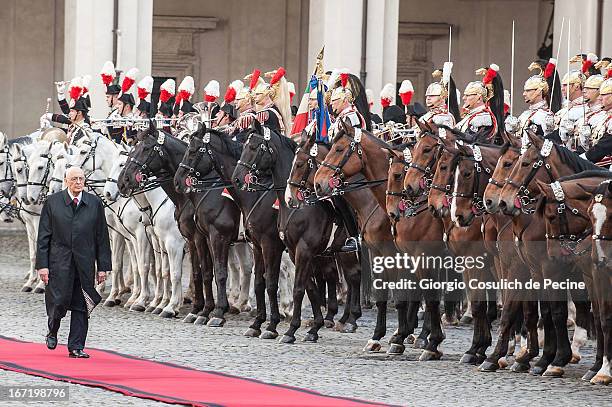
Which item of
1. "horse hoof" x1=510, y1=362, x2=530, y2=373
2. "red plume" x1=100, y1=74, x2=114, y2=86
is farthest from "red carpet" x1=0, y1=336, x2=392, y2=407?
"red plume" x1=100, y1=74, x2=114, y2=86

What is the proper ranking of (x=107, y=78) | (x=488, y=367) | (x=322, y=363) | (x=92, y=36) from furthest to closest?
(x=92, y=36)
(x=107, y=78)
(x=322, y=363)
(x=488, y=367)

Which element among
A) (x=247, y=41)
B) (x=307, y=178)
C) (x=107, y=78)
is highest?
(x=247, y=41)

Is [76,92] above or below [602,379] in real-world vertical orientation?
above

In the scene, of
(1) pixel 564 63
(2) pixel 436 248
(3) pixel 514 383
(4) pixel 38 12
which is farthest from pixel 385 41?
(3) pixel 514 383

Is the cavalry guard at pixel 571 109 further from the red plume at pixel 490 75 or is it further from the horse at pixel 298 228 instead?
the horse at pixel 298 228

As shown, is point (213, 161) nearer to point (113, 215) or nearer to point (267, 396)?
point (113, 215)

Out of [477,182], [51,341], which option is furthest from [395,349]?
[51,341]

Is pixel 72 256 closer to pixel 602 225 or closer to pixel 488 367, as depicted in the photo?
pixel 488 367

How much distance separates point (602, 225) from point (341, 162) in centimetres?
356

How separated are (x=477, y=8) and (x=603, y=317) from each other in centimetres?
2134

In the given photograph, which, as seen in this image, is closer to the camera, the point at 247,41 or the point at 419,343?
the point at 419,343

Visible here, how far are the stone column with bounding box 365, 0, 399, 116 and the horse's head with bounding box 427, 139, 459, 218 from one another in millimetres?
11251

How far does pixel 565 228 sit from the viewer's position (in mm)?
13172

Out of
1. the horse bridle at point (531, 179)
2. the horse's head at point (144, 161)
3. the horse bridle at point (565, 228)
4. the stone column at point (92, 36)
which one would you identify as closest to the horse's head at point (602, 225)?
the horse bridle at point (565, 228)
